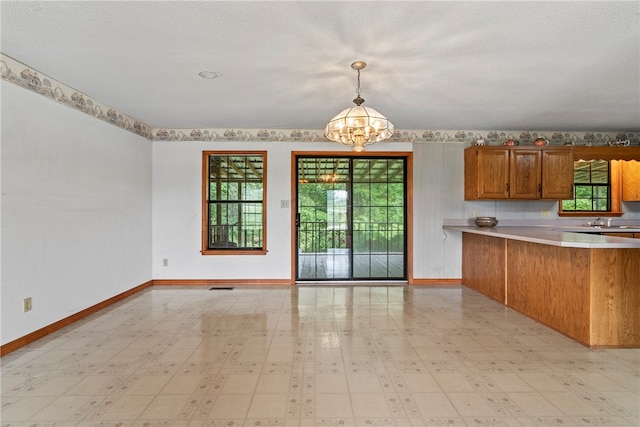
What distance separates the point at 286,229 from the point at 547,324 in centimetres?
349

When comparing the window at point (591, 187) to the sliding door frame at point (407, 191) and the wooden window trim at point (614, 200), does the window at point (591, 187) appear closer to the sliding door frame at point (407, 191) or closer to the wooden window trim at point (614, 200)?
the wooden window trim at point (614, 200)

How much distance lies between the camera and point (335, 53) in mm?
2500

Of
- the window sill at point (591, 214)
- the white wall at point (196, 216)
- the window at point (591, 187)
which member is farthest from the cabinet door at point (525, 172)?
the white wall at point (196, 216)

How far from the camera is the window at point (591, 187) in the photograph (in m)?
5.12

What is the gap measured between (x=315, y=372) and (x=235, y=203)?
3.35 m

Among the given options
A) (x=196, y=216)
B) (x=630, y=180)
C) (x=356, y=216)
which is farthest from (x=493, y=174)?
(x=196, y=216)

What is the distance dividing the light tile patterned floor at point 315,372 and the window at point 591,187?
9.62 ft

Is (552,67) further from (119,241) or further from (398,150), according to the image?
(119,241)

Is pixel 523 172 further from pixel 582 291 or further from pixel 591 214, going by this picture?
pixel 582 291

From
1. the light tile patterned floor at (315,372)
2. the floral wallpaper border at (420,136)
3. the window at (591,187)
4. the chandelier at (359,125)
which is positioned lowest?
the light tile patterned floor at (315,372)

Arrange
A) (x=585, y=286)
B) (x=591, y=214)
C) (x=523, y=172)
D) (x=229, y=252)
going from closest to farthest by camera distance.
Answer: (x=585, y=286), (x=523, y=172), (x=229, y=252), (x=591, y=214)

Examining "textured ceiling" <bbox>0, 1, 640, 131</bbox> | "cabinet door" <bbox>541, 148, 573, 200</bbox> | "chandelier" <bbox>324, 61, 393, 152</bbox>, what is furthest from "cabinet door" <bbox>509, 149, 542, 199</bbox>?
"chandelier" <bbox>324, 61, 393, 152</bbox>

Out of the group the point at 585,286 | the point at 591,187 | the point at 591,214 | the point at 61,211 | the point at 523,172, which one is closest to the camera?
the point at 585,286

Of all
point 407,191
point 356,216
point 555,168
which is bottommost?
point 356,216
